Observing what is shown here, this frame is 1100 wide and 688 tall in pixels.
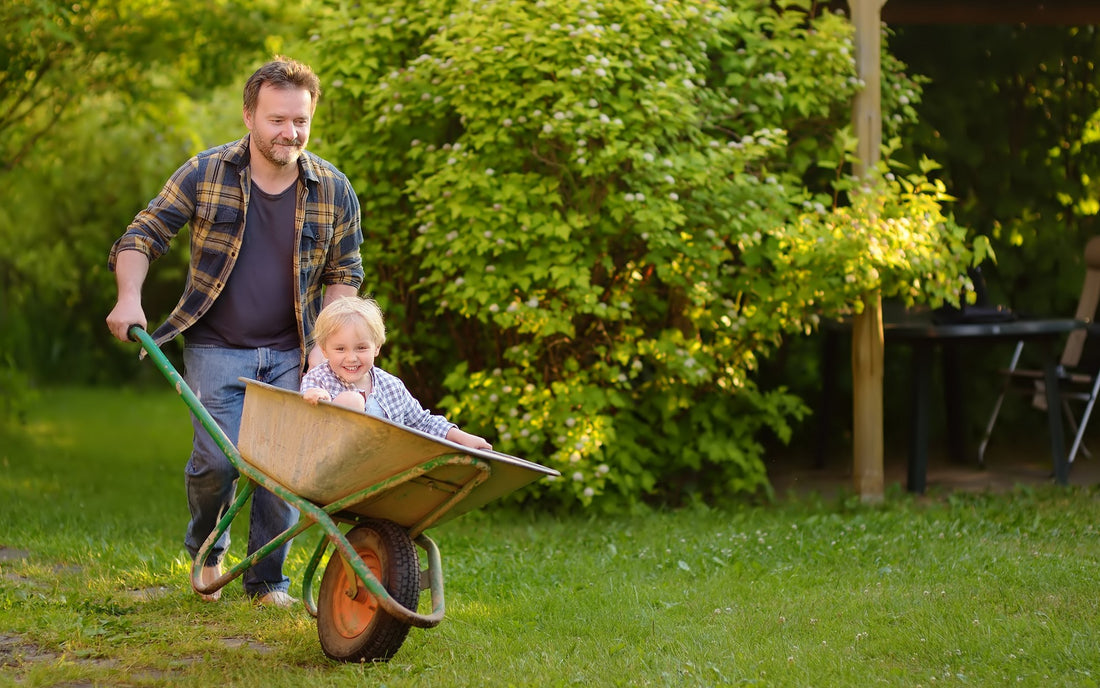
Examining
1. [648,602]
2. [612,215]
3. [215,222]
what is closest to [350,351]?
[215,222]

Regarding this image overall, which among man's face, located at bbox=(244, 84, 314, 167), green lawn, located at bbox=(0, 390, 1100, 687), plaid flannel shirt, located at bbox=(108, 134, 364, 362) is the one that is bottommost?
green lawn, located at bbox=(0, 390, 1100, 687)

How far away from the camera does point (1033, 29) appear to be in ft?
24.7

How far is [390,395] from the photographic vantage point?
135 inches

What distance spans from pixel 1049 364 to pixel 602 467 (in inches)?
95.1

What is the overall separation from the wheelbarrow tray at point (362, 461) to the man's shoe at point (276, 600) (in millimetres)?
743

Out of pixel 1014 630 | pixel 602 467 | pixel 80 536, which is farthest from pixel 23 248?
pixel 1014 630

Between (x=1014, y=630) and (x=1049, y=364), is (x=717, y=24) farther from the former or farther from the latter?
(x=1014, y=630)

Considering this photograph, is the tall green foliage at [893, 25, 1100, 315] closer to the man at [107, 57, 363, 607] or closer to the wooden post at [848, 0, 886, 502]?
the wooden post at [848, 0, 886, 502]

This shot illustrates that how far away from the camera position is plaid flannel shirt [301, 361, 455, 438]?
3344 mm

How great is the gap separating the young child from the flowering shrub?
68.1 inches

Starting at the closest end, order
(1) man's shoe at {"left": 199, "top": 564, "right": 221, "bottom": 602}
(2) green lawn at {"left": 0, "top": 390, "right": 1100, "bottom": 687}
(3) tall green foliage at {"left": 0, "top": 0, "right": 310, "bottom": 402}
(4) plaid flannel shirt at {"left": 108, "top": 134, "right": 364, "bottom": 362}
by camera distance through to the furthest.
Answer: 1. (2) green lawn at {"left": 0, "top": 390, "right": 1100, "bottom": 687}
2. (4) plaid flannel shirt at {"left": 108, "top": 134, "right": 364, "bottom": 362}
3. (1) man's shoe at {"left": 199, "top": 564, "right": 221, "bottom": 602}
4. (3) tall green foliage at {"left": 0, "top": 0, "right": 310, "bottom": 402}

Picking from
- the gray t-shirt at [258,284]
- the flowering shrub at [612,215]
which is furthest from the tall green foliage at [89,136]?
the gray t-shirt at [258,284]

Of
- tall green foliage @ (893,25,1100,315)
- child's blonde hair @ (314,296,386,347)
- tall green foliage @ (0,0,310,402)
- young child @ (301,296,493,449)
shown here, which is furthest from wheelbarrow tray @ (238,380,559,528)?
tall green foliage @ (893,25,1100,315)

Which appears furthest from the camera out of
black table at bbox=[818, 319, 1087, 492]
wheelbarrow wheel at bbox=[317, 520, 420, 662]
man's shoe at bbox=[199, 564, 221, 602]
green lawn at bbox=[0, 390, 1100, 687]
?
black table at bbox=[818, 319, 1087, 492]
